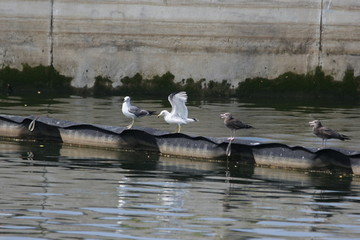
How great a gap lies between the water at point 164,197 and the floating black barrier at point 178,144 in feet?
0.65

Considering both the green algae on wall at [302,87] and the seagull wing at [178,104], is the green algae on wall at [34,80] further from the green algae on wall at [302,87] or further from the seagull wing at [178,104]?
the seagull wing at [178,104]

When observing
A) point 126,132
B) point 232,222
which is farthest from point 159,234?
point 126,132

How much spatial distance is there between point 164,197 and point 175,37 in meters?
16.9

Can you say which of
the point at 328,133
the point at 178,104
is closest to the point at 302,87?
the point at 178,104

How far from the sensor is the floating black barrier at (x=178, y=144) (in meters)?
18.0

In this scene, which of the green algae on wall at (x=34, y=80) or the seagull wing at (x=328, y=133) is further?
the green algae on wall at (x=34, y=80)

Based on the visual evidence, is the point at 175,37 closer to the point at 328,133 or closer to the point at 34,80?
the point at 34,80

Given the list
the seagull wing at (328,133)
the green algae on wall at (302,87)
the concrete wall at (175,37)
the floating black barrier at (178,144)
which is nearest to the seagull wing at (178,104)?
the floating black barrier at (178,144)

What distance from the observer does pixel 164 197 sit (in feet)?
49.5

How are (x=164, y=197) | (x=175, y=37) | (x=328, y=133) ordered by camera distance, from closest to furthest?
(x=164, y=197)
(x=328, y=133)
(x=175, y=37)

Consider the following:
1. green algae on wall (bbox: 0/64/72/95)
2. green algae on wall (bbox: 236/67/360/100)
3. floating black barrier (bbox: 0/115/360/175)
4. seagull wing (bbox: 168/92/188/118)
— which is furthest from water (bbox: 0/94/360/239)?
green algae on wall (bbox: 0/64/72/95)

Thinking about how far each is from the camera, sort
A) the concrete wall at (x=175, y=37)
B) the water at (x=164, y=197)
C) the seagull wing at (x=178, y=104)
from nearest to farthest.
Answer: the water at (x=164, y=197) → the seagull wing at (x=178, y=104) → the concrete wall at (x=175, y=37)

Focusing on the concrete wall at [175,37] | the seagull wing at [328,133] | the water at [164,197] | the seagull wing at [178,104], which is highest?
the concrete wall at [175,37]

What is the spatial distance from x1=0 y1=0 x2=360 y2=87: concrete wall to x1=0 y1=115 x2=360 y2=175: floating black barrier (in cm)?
1033
